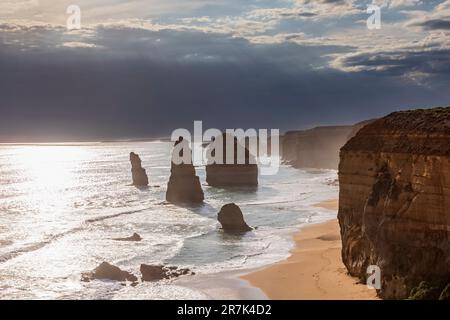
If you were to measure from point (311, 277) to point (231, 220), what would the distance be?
72.1ft

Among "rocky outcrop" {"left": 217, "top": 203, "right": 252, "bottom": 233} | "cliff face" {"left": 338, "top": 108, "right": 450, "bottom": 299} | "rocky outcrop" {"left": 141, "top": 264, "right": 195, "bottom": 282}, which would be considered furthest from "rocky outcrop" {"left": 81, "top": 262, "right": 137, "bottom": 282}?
"rocky outcrop" {"left": 217, "top": 203, "right": 252, "bottom": 233}

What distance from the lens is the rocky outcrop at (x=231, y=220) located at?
198ft

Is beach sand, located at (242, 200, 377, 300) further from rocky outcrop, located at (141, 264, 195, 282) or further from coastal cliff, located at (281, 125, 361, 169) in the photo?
coastal cliff, located at (281, 125, 361, 169)

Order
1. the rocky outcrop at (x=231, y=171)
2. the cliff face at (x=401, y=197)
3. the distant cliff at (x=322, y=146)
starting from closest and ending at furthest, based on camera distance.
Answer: the cliff face at (x=401, y=197), the rocky outcrop at (x=231, y=171), the distant cliff at (x=322, y=146)

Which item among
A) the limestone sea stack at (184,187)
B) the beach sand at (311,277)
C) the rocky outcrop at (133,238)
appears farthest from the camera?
the limestone sea stack at (184,187)

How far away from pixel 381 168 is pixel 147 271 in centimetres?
1889

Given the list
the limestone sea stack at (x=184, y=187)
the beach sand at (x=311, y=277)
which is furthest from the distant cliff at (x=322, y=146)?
the beach sand at (x=311, y=277)

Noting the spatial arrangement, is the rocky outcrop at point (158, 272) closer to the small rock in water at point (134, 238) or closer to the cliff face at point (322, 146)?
the small rock in water at point (134, 238)

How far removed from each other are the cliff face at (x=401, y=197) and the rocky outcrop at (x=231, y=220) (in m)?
25.4

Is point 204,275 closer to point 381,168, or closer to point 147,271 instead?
point 147,271

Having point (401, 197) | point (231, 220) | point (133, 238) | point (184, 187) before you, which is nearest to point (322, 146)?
point (184, 187)

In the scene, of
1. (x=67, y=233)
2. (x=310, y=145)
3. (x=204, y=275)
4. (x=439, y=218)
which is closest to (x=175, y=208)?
(x=67, y=233)
